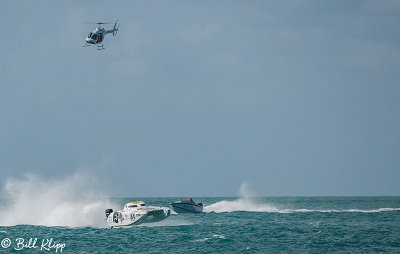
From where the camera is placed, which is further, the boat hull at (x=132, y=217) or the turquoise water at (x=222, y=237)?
the boat hull at (x=132, y=217)

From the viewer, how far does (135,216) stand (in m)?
56.8

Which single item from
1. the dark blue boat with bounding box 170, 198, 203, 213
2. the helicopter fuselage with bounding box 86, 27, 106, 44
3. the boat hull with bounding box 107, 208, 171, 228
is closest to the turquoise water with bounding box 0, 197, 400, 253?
the boat hull with bounding box 107, 208, 171, 228

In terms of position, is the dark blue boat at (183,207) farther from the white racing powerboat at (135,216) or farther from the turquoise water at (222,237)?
the white racing powerboat at (135,216)

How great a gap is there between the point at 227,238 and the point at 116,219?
50.6 feet

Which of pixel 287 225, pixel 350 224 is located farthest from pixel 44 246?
pixel 350 224

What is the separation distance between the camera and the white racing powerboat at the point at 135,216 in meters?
56.8

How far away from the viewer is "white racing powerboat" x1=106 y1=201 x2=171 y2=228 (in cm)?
5681

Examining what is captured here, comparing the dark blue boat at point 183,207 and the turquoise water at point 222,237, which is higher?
the dark blue boat at point 183,207

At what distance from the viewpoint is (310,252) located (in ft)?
131

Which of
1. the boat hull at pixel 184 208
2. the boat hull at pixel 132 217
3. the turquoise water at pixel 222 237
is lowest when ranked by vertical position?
the turquoise water at pixel 222 237

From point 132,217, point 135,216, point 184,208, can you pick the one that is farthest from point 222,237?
point 184,208

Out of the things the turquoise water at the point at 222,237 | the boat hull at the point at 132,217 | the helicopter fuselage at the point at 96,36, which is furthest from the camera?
the helicopter fuselage at the point at 96,36

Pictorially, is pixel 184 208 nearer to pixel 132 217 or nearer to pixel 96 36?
pixel 132 217

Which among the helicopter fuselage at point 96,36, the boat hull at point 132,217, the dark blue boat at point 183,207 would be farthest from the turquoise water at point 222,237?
the helicopter fuselage at point 96,36
